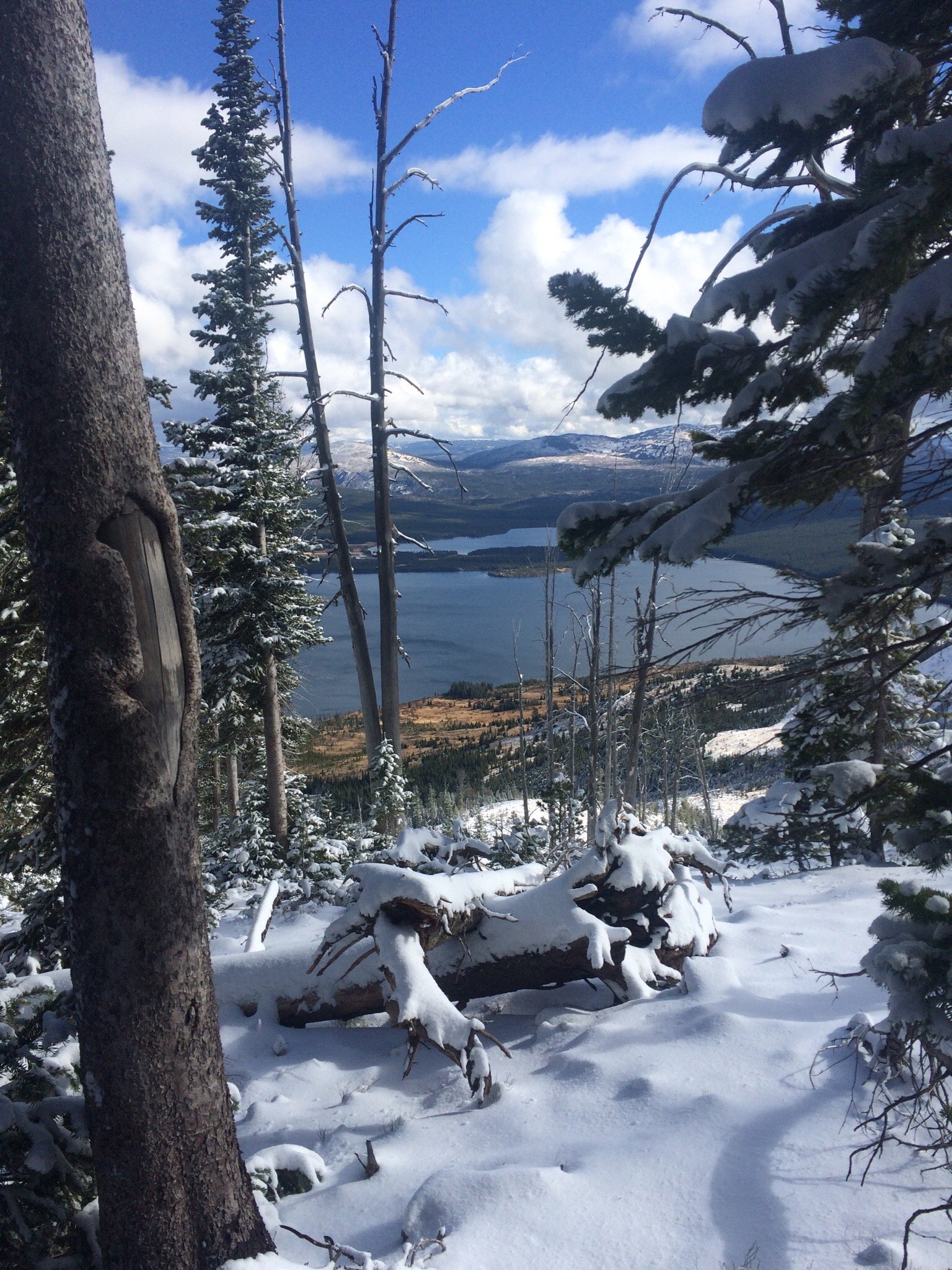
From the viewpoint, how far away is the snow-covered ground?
7.91 feet

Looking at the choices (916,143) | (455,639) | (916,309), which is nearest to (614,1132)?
(916,309)

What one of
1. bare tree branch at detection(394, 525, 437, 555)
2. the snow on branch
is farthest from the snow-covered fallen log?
bare tree branch at detection(394, 525, 437, 555)

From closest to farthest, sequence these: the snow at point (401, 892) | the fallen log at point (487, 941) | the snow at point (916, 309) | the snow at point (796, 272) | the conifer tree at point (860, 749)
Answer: the snow at point (916, 309)
the snow at point (796, 272)
the snow at point (401, 892)
the fallen log at point (487, 941)
the conifer tree at point (860, 749)

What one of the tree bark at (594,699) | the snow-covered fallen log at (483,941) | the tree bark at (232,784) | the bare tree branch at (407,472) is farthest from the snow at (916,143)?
the tree bark at (232,784)

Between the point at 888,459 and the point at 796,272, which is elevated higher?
the point at 796,272

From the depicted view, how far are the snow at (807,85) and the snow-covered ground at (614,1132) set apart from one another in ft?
10.7

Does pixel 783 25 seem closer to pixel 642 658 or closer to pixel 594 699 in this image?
pixel 642 658

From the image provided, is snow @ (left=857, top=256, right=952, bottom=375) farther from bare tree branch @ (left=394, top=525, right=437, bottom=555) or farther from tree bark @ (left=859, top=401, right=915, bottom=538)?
bare tree branch @ (left=394, top=525, right=437, bottom=555)

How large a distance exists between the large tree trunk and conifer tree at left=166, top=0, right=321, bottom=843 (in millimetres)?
8604

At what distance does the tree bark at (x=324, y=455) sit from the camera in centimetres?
1029

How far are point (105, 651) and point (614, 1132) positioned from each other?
281 cm

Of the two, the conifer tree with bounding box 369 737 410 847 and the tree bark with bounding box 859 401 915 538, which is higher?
the tree bark with bounding box 859 401 915 538

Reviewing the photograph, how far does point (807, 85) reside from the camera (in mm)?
2146

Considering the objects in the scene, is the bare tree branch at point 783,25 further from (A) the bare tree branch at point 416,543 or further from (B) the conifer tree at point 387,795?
(B) the conifer tree at point 387,795
